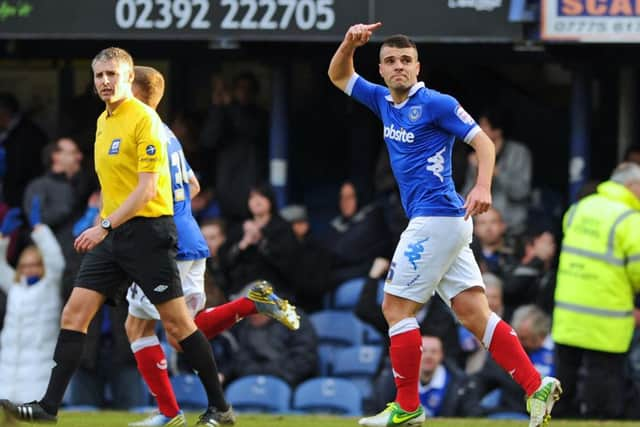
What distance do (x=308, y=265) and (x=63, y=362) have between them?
15.5 feet

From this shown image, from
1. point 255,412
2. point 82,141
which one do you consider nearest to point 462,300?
point 255,412

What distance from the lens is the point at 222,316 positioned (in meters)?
9.83

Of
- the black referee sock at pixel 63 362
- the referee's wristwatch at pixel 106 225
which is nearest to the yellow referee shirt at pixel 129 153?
the referee's wristwatch at pixel 106 225

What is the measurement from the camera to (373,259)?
1369 centimetres

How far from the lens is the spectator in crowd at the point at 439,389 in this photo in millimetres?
12203

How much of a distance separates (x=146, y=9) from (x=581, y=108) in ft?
11.5

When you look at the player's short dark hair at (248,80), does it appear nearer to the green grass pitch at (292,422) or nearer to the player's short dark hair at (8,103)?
the player's short dark hair at (8,103)

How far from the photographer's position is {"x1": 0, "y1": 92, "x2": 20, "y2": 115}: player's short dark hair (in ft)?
48.0

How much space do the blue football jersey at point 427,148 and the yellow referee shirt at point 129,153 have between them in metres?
1.21

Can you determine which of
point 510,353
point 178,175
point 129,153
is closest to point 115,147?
point 129,153

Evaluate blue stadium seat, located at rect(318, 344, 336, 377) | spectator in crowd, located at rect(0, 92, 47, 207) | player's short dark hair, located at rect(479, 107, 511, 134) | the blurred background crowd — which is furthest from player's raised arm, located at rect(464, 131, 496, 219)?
spectator in crowd, located at rect(0, 92, 47, 207)

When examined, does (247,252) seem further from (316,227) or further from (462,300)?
(462,300)

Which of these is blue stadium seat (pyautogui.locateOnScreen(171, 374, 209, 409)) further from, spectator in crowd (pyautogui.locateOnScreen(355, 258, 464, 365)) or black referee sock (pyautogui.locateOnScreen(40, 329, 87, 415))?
black referee sock (pyautogui.locateOnScreen(40, 329, 87, 415))

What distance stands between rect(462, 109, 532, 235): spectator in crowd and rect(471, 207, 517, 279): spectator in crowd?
0.33 metres
